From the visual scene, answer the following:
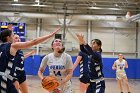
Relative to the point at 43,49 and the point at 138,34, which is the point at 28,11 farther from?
the point at 138,34

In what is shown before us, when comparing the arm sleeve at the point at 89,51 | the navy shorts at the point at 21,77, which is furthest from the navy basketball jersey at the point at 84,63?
the arm sleeve at the point at 89,51

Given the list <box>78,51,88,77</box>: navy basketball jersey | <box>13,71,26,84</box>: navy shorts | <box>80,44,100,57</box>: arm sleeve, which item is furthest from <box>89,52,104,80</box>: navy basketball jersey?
<box>78,51,88,77</box>: navy basketball jersey

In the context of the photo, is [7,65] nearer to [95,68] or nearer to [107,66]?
[95,68]

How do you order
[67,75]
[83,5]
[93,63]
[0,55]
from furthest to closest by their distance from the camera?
[83,5] < [93,63] < [67,75] < [0,55]

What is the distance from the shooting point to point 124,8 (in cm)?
2245

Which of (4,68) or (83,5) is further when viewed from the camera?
(83,5)

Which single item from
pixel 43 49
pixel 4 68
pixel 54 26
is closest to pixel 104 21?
pixel 54 26

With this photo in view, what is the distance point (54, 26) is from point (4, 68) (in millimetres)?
18817

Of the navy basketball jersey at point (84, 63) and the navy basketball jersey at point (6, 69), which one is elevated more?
the navy basketball jersey at point (6, 69)

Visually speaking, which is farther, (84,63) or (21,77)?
(84,63)

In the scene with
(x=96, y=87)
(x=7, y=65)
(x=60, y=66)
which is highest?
(x=7, y=65)

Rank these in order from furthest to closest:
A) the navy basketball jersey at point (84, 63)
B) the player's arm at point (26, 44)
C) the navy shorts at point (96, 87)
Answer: the navy basketball jersey at point (84, 63), the navy shorts at point (96, 87), the player's arm at point (26, 44)

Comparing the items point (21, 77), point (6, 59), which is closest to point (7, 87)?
point (6, 59)

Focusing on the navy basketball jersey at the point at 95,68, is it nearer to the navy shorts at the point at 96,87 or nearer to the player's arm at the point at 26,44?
the navy shorts at the point at 96,87
